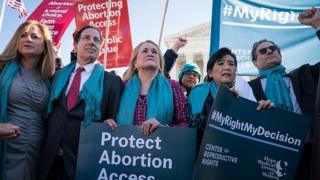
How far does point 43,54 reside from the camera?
3816 mm

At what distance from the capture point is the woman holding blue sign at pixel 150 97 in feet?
11.4

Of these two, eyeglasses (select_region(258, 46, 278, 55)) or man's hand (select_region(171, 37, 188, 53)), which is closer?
eyeglasses (select_region(258, 46, 278, 55))

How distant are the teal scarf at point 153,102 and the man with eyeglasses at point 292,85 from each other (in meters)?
0.79

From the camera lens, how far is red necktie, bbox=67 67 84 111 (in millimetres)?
3530

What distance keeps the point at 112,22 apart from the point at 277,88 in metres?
4.85

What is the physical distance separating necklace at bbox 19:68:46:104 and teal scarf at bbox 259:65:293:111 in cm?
189

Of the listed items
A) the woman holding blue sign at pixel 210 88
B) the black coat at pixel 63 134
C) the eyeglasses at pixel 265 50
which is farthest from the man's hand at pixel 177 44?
the black coat at pixel 63 134

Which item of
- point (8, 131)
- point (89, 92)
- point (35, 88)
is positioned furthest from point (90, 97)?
point (8, 131)

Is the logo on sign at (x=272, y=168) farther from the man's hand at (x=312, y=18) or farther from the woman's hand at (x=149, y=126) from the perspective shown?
the man's hand at (x=312, y=18)

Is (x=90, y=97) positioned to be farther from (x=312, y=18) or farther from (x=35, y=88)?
(x=312, y=18)

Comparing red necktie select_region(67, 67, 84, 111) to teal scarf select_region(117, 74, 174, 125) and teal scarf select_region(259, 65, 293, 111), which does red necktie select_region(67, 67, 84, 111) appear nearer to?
teal scarf select_region(117, 74, 174, 125)

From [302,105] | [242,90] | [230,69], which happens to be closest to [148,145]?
[242,90]

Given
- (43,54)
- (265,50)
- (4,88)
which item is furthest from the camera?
(265,50)

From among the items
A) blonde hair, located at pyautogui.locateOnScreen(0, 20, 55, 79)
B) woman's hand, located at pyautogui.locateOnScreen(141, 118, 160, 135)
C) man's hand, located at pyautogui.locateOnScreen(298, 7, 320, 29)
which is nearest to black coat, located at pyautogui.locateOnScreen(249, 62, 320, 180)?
man's hand, located at pyautogui.locateOnScreen(298, 7, 320, 29)
